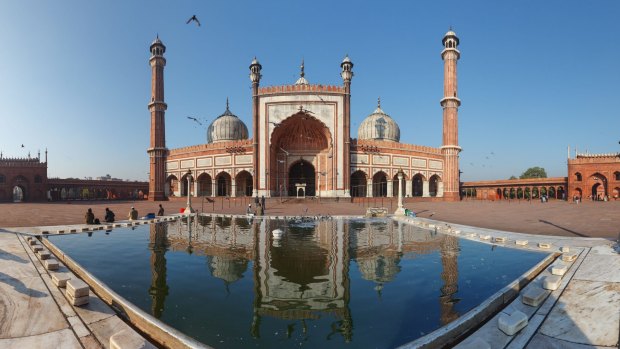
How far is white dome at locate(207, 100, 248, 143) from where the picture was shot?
154 ft

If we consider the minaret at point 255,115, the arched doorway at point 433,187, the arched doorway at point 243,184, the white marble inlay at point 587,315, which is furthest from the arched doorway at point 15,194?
the arched doorway at point 433,187

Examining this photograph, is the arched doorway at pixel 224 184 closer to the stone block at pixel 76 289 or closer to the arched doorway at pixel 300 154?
the arched doorway at pixel 300 154

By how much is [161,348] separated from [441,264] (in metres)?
6.83

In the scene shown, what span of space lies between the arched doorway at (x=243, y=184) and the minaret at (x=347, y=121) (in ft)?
45.0

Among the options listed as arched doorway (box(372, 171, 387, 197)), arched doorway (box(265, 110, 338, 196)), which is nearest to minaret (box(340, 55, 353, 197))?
arched doorway (box(265, 110, 338, 196))

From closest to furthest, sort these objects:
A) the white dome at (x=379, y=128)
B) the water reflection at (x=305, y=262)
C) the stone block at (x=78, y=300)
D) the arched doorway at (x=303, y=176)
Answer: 1. the stone block at (x=78, y=300)
2. the water reflection at (x=305, y=262)
3. the arched doorway at (x=303, y=176)
4. the white dome at (x=379, y=128)

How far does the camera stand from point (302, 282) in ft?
21.7

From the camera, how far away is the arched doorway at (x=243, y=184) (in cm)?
4206

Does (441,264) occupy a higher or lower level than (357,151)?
lower

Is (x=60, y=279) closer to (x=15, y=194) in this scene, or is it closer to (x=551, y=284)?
(x=551, y=284)

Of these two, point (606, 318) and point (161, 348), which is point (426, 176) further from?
point (161, 348)

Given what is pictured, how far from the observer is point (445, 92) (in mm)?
40531

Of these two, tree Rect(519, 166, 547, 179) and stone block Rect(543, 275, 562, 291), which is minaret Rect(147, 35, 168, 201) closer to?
stone block Rect(543, 275, 562, 291)

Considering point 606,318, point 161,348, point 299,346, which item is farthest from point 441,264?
point 161,348
